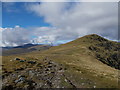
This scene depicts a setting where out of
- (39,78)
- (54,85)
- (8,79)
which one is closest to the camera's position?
(54,85)

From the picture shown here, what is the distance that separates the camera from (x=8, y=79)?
29375 mm

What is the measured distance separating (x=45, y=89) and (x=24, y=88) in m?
4.52

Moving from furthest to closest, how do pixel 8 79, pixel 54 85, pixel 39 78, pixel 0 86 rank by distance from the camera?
pixel 39 78 < pixel 8 79 < pixel 54 85 < pixel 0 86

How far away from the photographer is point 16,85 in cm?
2644

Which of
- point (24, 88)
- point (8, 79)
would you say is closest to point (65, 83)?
point (24, 88)

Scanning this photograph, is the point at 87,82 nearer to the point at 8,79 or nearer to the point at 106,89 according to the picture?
the point at 106,89

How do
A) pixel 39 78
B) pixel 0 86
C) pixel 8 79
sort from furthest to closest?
pixel 39 78, pixel 8 79, pixel 0 86

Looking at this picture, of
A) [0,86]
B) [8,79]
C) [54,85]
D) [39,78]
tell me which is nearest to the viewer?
[0,86]

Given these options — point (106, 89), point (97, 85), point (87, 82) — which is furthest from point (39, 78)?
point (106, 89)

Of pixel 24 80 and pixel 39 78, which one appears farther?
pixel 39 78

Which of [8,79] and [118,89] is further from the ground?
[8,79]

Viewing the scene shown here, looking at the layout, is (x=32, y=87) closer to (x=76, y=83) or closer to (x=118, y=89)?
(x=76, y=83)

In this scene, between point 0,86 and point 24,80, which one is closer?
point 0,86

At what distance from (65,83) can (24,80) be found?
1001 centimetres
